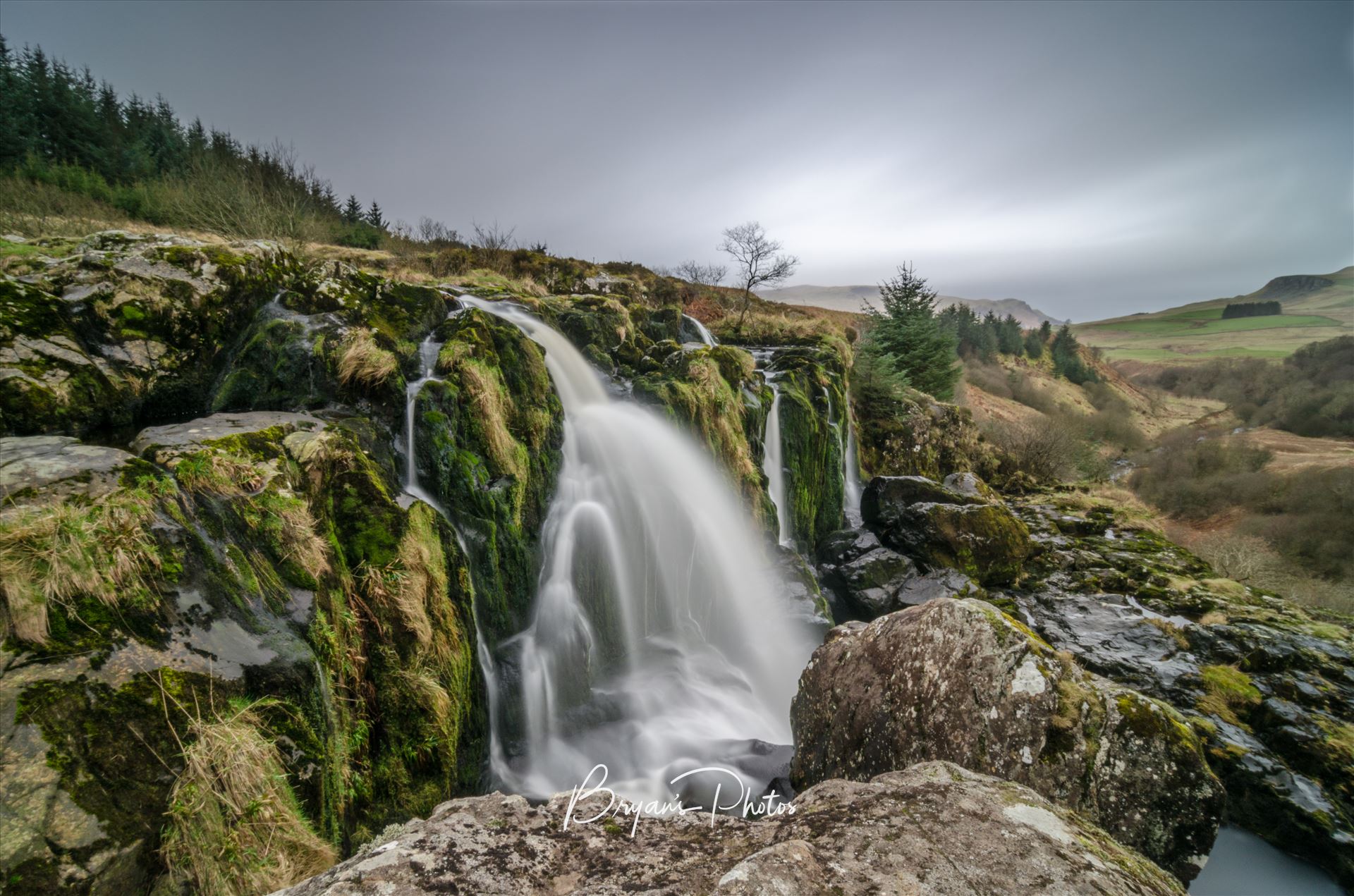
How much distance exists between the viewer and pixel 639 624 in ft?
26.2

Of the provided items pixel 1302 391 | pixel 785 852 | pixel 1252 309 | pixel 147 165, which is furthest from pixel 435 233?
pixel 1252 309

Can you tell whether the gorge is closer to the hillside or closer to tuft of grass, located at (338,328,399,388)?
tuft of grass, located at (338,328,399,388)

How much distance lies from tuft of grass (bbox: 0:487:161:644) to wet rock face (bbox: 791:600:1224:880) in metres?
5.16

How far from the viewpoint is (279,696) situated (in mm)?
2873

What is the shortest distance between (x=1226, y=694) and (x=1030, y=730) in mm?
6683

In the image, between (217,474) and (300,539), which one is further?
(300,539)

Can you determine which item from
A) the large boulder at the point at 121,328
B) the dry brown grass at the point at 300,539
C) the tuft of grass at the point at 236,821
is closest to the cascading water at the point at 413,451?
→ the dry brown grass at the point at 300,539

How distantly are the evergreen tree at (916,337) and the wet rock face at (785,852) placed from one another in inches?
899

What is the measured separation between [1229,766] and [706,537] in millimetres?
7524

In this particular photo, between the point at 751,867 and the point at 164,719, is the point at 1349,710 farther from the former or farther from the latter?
the point at 164,719

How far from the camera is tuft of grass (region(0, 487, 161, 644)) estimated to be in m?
2.32

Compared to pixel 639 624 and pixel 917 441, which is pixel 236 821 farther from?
pixel 917 441

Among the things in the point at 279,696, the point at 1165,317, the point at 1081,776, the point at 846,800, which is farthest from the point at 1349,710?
the point at 1165,317

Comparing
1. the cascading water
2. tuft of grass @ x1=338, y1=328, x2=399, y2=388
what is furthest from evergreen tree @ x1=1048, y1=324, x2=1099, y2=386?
tuft of grass @ x1=338, y1=328, x2=399, y2=388
